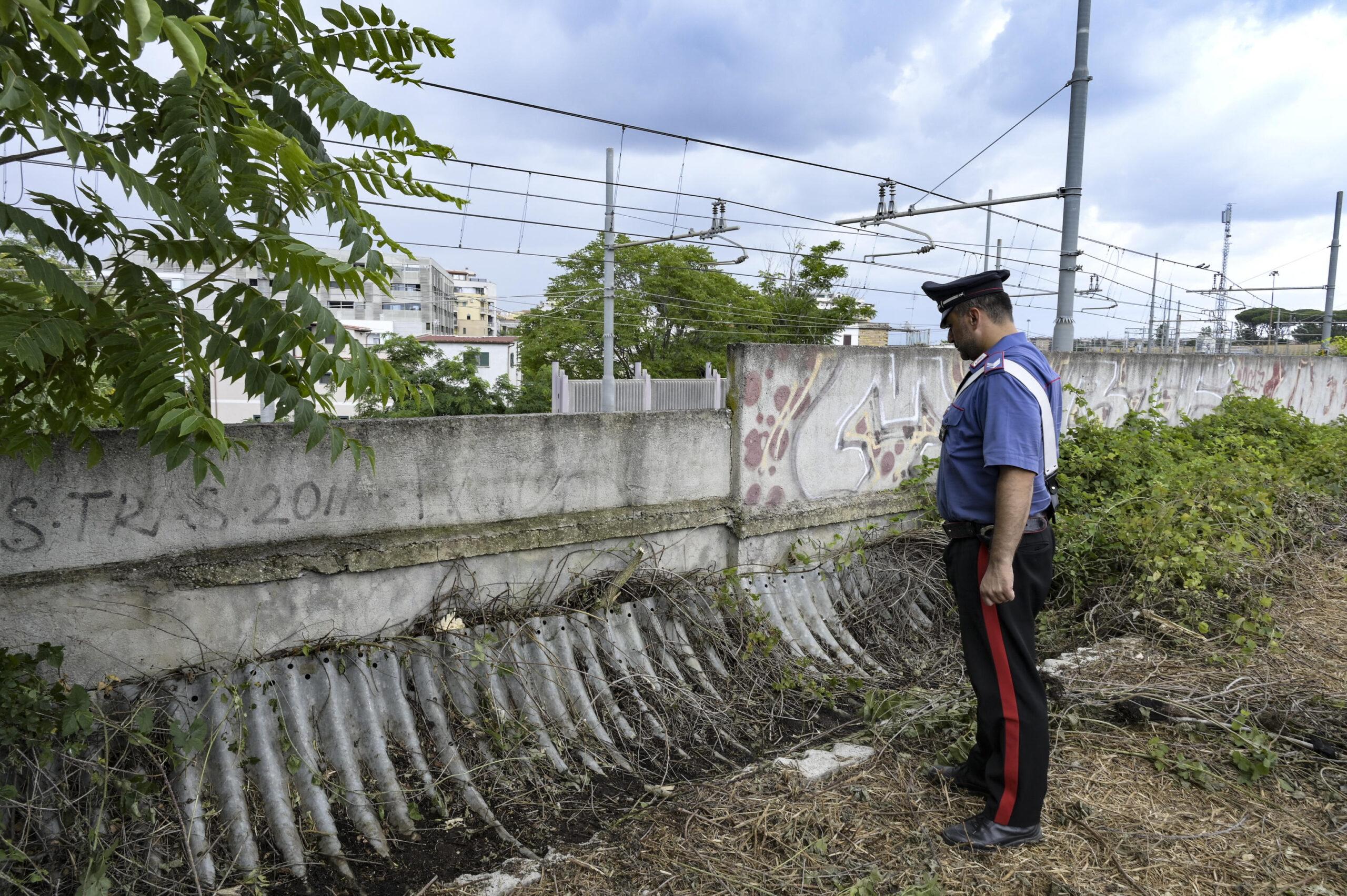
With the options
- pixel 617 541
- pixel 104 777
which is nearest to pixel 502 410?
pixel 617 541

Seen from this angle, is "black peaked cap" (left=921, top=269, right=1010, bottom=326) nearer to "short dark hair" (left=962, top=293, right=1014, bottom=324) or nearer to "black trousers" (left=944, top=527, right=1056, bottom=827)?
"short dark hair" (left=962, top=293, right=1014, bottom=324)

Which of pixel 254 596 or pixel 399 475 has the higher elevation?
pixel 399 475

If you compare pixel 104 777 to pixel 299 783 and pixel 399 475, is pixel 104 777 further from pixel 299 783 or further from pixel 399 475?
pixel 399 475

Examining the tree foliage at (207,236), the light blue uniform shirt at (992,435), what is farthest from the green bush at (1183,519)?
the tree foliage at (207,236)

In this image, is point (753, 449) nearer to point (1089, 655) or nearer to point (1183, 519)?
point (1089, 655)

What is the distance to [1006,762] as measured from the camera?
10.0 feet

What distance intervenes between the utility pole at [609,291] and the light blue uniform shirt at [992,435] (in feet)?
60.5

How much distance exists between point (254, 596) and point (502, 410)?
832 inches

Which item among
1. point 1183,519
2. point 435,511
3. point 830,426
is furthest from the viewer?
point 830,426

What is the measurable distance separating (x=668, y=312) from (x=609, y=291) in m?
10.9

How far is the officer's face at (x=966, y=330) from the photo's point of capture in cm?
325

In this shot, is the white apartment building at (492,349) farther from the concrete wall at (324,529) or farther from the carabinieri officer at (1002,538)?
the carabinieri officer at (1002,538)

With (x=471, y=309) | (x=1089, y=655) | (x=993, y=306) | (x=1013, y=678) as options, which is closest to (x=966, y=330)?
(x=993, y=306)

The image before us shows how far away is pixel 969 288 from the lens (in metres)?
3.26
